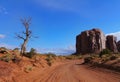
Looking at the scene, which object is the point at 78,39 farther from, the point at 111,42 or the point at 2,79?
the point at 2,79

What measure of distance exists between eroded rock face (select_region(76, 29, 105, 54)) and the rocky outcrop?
6.14 m

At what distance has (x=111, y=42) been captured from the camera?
116m

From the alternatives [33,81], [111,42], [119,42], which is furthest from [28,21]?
[119,42]

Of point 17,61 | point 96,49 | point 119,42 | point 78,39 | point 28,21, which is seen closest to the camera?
point 17,61

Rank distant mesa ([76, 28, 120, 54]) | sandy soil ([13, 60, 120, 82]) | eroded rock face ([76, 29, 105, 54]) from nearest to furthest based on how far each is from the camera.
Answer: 1. sandy soil ([13, 60, 120, 82])
2. eroded rock face ([76, 29, 105, 54])
3. distant mesa ([76, 28, 120, 54])

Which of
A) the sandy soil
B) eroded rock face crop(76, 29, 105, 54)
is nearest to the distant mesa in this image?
eroded rock face crop(76, 29, 105, 54)

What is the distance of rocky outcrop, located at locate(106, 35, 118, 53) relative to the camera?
376ft

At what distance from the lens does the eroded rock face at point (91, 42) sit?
104 meters

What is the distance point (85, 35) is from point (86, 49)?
27.6 feet

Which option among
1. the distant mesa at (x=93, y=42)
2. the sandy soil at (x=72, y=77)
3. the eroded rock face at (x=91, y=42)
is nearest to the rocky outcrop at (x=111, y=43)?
the distant mesa at (x=93, y=42)

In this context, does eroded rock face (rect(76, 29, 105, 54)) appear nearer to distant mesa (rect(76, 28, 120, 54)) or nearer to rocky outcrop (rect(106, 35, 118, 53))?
distant mesa (rect(76, 28, 120, 54))

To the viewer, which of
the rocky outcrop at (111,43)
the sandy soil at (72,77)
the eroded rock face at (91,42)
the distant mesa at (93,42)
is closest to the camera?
the sandy soil at (72,77)

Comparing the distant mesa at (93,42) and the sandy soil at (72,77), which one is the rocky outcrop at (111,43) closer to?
the distant mesa at (93,42)

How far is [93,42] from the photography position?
10525 cm
